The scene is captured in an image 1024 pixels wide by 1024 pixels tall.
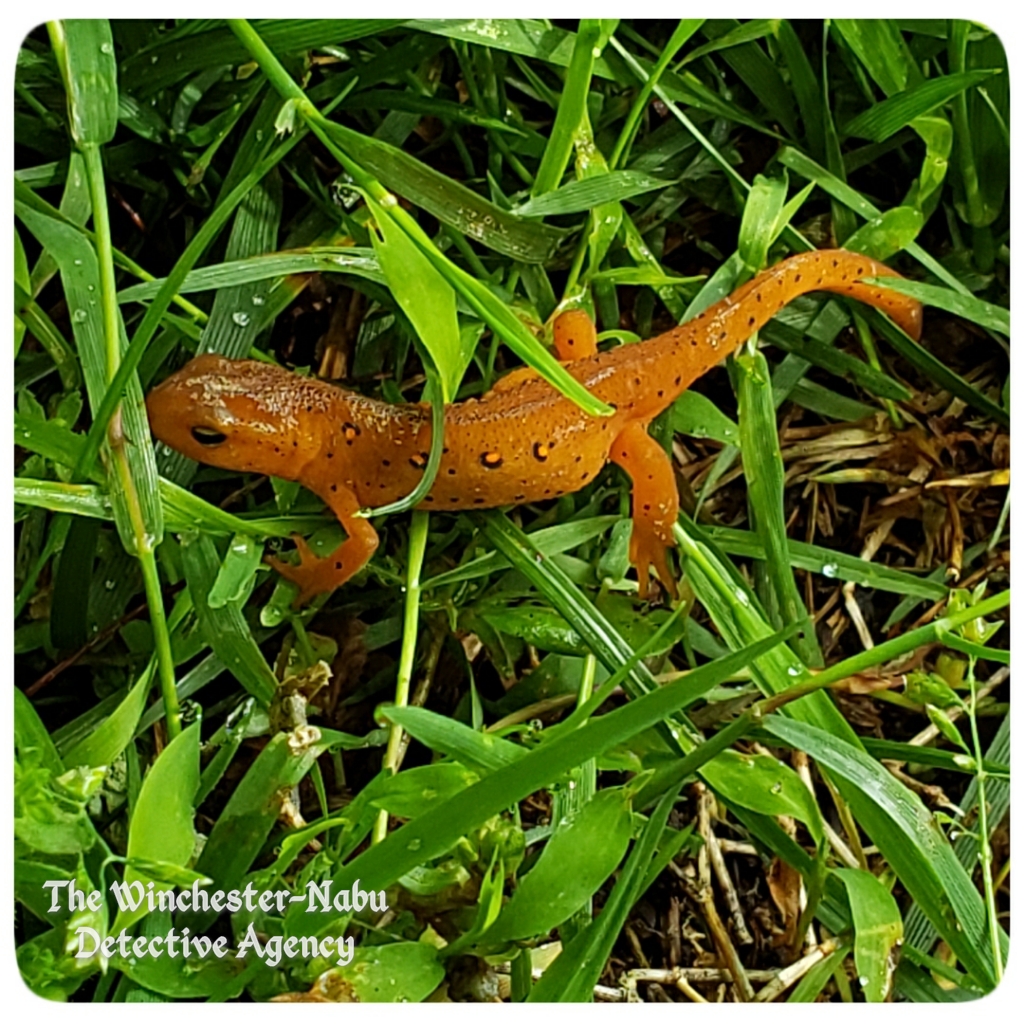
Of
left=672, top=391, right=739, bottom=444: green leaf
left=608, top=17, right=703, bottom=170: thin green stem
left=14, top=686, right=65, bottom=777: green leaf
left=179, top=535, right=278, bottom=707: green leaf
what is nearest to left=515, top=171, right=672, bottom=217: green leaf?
left=608, top=17, right=703, bottom=170: thin green stem

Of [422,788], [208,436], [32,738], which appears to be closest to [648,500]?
[422,788]

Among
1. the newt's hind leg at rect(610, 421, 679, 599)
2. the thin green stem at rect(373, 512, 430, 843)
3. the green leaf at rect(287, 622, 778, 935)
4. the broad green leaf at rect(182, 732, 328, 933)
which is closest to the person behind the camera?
the green leaf at rect(287, 622, 778, 935)

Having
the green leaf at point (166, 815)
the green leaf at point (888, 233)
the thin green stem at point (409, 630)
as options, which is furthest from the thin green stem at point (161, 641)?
→ the green leaf at point (888, 233)

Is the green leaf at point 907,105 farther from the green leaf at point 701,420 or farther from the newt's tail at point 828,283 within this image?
the green leaf at point 701,420

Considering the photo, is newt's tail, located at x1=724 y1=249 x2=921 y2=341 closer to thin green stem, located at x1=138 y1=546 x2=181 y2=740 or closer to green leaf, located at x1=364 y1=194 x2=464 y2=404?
green leaf, located at x1=364 y1=194 x2=464 y2=404

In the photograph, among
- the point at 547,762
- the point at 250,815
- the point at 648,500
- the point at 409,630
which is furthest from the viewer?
the point at 648,500

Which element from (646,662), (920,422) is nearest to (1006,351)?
(920,422)

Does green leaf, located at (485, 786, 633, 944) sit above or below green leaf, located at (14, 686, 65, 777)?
below

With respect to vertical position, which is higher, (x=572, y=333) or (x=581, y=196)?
(x=581, y=196)

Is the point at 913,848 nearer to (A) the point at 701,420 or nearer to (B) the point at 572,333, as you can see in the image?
(A) the point at 701,420
